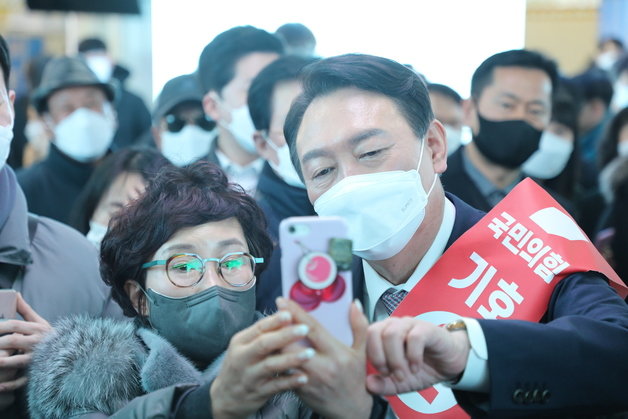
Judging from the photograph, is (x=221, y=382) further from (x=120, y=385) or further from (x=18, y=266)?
(x=18, y=266)

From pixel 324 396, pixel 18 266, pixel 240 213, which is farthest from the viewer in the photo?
pixel 18 266

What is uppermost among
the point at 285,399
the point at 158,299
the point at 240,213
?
the point at 240,213

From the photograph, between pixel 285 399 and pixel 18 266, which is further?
pixel 18 266

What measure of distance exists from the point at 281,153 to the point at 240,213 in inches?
50.0

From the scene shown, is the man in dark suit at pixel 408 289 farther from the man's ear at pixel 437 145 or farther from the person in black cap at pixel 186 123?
the person in black cap at pixel 186 123

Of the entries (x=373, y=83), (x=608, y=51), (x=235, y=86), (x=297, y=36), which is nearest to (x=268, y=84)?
(x=235, y=86)

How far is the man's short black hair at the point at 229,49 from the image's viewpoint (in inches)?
182

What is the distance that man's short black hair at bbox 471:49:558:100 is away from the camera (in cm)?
459

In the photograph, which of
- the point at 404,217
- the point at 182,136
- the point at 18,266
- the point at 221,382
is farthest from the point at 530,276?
the point at 182,136

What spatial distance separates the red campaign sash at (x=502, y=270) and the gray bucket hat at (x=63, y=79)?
3.16m

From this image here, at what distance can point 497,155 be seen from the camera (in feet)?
14.3

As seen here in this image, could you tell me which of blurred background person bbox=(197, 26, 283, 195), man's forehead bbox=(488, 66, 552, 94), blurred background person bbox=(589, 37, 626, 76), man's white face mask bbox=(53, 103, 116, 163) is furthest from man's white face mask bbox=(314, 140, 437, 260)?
blurred background person bbox=(589, 37, 626, 76)

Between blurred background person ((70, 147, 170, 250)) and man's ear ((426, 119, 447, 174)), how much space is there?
166 cm

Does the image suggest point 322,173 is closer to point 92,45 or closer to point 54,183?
point 54,183
